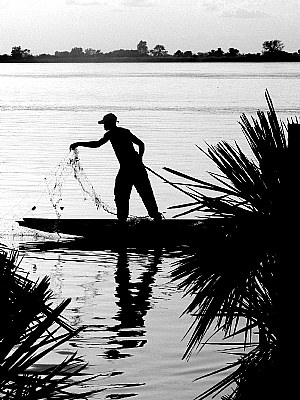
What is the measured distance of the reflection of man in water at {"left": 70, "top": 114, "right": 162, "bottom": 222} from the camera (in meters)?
16.7

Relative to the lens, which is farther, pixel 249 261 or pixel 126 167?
pixel 126 167

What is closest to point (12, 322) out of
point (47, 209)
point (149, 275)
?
point (149, 275)

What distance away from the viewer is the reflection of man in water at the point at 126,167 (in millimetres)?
16703

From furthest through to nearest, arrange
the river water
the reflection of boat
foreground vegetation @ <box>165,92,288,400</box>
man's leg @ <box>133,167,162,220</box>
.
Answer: man's leg @ <box>133,167,162,220</box> < the reflection of boat < the river water < foreground vegetation @ <box>165,92,288,400</box>

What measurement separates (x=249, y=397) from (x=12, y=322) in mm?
1461

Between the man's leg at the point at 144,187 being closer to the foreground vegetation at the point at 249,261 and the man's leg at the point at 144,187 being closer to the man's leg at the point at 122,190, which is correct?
the man's leg at the point at 122,190

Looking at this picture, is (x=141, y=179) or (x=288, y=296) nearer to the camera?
(x=288, y=296)

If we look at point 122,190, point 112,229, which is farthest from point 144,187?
point 112,229

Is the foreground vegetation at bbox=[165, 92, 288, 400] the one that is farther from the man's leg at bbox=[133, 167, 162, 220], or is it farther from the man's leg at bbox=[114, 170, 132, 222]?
the man's leg at bbox=[114, 170, 132, 222]

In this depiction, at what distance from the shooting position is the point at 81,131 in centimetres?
4769

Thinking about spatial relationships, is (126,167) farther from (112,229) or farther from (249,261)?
(249,261)

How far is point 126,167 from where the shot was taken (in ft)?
56.0

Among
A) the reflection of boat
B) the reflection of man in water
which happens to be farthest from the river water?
the reflection of man in water

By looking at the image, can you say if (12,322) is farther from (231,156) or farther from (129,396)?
(129,396)
